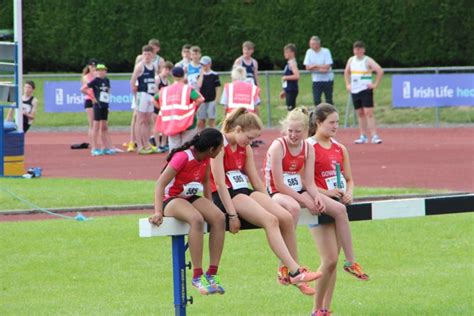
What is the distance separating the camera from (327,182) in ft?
30.2

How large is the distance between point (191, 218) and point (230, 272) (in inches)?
133

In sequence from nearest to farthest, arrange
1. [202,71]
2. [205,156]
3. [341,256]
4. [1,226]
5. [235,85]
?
[205,156]
[341,256]
[1,226]
[235,85]
[202,71]

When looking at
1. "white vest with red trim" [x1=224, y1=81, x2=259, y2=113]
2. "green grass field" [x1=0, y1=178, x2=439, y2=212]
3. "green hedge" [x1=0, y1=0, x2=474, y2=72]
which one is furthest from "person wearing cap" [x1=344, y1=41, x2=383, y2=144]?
"green hedge" [x1=0, y1=0, x2=474, y2=72]

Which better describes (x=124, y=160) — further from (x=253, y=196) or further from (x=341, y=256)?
(x=253, y=196)

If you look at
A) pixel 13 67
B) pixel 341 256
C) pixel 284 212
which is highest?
pixel 13 67

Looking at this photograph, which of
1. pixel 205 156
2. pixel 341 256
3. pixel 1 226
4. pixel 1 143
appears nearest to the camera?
pixel 205 156

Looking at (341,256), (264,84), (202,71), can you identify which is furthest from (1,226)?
(264,84)

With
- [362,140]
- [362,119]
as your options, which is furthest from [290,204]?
[362,140]

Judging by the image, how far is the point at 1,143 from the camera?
1953 cm

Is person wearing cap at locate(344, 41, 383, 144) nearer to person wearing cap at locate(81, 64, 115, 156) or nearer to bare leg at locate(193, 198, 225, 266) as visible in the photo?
person wearing cap at locate(81, 64, 115, 156)

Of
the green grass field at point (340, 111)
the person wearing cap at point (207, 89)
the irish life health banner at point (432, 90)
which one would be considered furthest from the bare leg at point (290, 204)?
the green grass field at point (340, 111)

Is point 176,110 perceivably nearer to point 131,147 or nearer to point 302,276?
point 131,147

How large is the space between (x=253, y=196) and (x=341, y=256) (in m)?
3.85

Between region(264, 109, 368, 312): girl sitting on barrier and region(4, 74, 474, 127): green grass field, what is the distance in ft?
72.1
